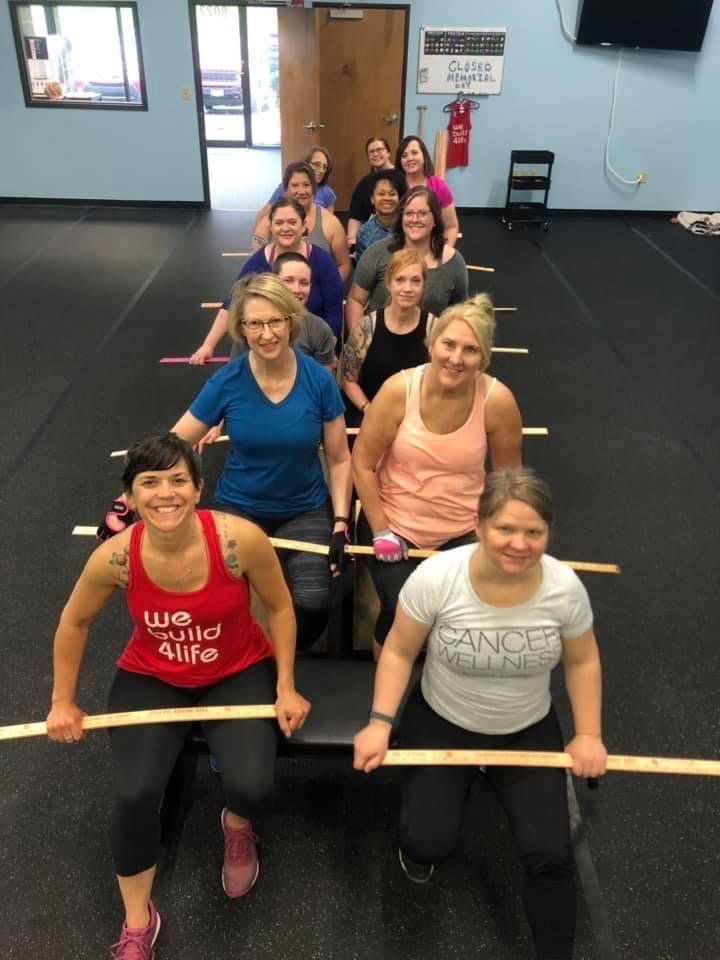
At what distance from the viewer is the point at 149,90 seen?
321 inches

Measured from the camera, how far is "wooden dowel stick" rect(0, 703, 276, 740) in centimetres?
177

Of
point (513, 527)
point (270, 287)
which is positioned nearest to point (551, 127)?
point (270, 287)

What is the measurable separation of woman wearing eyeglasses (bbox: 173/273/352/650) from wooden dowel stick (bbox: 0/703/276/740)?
484 mm

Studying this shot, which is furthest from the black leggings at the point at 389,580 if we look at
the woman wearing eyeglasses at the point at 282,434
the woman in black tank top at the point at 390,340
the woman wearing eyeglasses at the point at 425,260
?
the woman wearing eyeglasses at the point at 425,260

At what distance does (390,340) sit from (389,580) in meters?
1.14

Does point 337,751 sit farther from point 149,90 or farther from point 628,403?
point 149,90

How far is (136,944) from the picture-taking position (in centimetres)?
177

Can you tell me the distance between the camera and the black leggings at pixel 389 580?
2.24 metres

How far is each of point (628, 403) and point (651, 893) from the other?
129 inches

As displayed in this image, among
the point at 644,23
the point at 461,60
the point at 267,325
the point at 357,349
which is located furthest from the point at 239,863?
the point at 644,23

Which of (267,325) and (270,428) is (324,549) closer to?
(270,428)

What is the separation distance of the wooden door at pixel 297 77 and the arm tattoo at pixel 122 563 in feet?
23.8

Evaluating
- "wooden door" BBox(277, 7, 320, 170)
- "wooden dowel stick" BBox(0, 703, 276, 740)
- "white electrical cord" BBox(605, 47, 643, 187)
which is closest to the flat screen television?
"white electrical cord" BBox(605, 47, 643, 187)

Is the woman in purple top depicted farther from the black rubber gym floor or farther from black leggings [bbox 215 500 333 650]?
black leggings [bbox 215 500 333 650]
